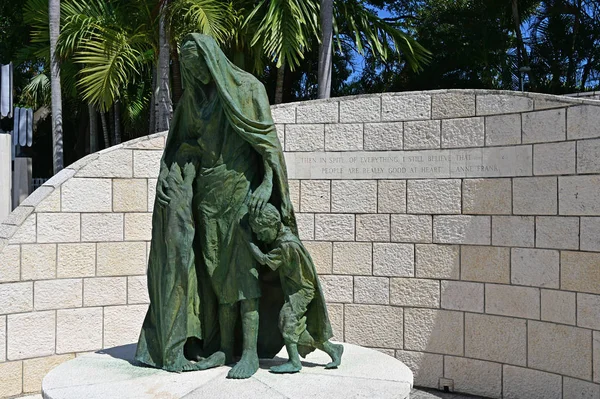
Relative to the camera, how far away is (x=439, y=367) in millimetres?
6980

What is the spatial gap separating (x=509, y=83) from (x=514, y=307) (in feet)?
39.6

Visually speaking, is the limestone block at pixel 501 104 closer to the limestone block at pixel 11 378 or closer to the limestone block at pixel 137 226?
the limestone block at pixel 137 226

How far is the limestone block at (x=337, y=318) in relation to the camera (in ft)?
23.9

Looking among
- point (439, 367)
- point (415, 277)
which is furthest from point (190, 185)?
point (439, 367)

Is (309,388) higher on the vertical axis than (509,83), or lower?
lower

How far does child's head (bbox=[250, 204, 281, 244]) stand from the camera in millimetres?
4547

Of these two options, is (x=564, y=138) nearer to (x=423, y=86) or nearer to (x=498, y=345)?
(x=498, y=345)

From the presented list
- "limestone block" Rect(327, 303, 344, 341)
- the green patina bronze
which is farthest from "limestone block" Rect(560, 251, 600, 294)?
the green patina bronze

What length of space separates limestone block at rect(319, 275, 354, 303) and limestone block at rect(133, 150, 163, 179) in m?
1.97

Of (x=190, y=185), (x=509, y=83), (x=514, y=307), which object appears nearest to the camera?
(x=190, y=185)

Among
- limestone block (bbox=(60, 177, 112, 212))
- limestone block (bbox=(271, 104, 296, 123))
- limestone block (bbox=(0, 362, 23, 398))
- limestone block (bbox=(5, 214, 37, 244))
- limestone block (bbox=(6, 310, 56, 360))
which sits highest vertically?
limestone block (bbox=(271, 104, 296, 123))

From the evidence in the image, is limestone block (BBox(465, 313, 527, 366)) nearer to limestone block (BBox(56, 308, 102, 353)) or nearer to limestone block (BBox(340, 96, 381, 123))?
limestone block (BBox(340, 96, 381, 123))

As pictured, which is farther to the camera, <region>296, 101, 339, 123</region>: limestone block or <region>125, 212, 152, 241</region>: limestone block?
<region>296, 101, 339, 123</region>: limestone block

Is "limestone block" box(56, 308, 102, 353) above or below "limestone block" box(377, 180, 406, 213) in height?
below
